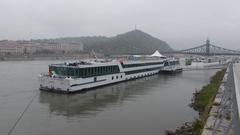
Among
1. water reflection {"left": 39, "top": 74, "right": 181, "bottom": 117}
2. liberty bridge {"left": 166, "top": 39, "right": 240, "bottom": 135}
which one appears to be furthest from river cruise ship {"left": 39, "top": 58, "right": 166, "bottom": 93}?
liberty bridge {"left": 166, "top": 39, "right": 240, "bottom": 135}

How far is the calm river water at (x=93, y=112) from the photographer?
1380 centimetres

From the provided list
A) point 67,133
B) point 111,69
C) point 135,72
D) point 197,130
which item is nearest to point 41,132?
point 67,133

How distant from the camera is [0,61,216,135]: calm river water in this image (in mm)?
13805

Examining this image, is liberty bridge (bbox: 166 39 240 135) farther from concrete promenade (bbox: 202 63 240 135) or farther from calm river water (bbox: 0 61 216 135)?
calm river water (bbox: 0 61 216 135)

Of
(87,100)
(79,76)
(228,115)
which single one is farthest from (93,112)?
(228,115)

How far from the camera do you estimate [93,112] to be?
17.6 meters

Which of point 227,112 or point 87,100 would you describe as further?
point 87,100

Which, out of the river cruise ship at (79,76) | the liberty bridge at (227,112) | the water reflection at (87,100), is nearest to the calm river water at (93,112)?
the water reflection at (87,100)

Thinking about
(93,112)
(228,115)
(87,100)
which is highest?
(228,115)

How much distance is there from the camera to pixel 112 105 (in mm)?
19859

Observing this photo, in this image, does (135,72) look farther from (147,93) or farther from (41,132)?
(41,132)

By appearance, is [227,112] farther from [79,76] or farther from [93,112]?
[79,76]

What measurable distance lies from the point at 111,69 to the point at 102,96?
23.3ft

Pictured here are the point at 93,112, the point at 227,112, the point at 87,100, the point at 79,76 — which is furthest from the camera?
the point at 79,76
